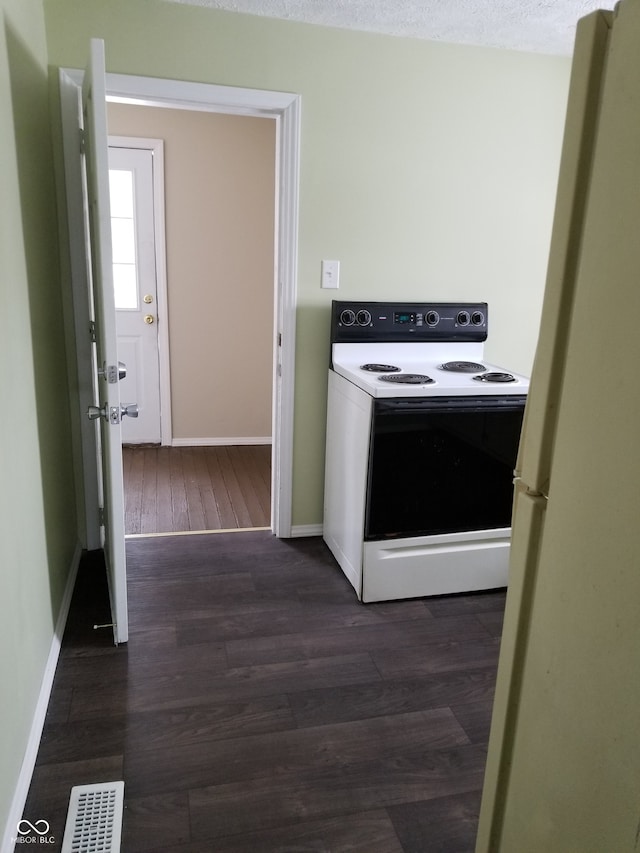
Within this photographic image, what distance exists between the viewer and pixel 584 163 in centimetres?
73

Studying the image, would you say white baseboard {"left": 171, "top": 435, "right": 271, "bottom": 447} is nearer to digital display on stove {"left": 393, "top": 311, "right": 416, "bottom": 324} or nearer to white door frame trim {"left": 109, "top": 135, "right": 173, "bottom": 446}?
white door frame trim {"left": 109, "top": 135, "right": 173, "bottom": 446}

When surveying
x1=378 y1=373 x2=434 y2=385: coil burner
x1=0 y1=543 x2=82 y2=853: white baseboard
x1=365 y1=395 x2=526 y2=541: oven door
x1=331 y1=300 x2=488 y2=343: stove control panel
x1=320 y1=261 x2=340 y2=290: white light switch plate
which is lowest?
x1=0 y1=543 x2=82 y2=853: white baseboard

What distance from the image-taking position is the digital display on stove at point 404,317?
2.92 meters

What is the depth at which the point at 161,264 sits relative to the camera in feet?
14.0

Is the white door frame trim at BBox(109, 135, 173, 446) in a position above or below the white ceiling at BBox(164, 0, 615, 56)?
below

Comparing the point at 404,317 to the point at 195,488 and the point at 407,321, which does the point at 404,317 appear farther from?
the point at 195,488

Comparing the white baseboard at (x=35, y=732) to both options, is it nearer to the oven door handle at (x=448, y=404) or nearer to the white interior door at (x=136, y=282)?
the oven door handle at (x=448, y=404)

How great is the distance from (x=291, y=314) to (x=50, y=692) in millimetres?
1779

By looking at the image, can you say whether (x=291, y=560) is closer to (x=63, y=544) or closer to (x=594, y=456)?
(x=63, y=544)

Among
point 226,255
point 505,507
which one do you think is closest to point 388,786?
point 505,507

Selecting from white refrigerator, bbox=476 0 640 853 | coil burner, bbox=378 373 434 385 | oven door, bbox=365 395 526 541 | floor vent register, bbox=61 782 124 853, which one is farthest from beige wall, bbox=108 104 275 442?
white refrigerator, bbox=476 0 640 853

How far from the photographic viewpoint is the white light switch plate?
9.44 feet

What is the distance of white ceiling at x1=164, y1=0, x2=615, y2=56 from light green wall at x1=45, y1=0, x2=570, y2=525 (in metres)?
0.06

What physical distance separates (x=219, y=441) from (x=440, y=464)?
2.48m
